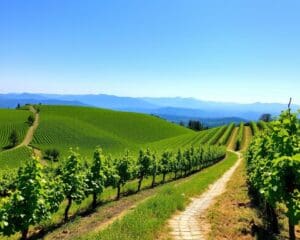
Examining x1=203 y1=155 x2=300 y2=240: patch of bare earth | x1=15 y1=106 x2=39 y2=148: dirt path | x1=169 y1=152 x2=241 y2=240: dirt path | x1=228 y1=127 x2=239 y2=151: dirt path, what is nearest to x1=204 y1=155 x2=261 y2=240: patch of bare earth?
x1=203 y1=155 x2=300 y2=240: patch of bare earth

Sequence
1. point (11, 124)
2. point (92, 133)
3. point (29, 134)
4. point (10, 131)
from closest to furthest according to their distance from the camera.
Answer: point (10, 131) → point (29, 134) → point (11, 124) → point (92, 133)

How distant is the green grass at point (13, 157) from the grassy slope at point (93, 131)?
29.2 feet

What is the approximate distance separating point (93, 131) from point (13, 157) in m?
49.7

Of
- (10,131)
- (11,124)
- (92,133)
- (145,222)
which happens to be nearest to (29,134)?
(10,131)

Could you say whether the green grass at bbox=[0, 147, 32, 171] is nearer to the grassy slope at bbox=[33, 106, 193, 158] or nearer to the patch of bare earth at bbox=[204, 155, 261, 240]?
the grassy slope at bbox=[33, 106, 193, 158]

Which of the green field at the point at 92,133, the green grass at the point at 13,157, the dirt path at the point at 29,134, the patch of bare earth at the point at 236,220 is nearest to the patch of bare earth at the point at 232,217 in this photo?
→ the patch of bare earth at the point at 236,220

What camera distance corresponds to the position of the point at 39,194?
20156 millimetres

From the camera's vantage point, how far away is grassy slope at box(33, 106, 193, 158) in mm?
137625

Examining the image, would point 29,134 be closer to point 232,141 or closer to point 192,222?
point 232,141

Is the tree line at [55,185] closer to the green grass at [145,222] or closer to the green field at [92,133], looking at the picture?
the green grass at [145,222]

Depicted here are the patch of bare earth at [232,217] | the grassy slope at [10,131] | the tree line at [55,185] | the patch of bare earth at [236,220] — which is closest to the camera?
the patch of bare earth at [236,220]

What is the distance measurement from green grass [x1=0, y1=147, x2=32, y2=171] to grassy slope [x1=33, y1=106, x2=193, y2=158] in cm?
889

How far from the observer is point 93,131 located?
516 feet

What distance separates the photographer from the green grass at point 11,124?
13204 centimetres
